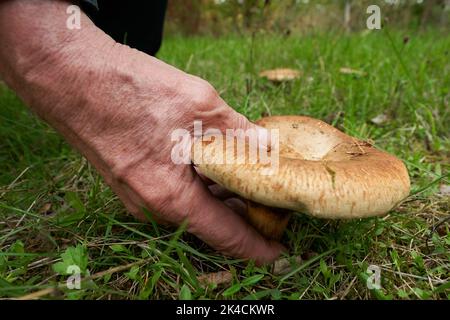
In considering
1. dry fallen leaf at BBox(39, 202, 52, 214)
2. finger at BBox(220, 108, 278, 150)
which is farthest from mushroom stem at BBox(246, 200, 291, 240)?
dry fallen leaf at BBox(39, 202, 52, 214)

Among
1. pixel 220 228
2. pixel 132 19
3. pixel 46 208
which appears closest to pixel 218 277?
pixel 220 228

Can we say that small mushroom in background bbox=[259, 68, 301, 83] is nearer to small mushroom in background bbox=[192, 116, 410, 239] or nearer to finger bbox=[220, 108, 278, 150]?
finger bbox=[220, 108, 278, 150]

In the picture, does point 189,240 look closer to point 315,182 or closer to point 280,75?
point 315,182

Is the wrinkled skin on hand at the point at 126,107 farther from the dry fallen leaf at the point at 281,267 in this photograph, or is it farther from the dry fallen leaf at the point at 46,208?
the dry fallen leaf at the point at 46,208
